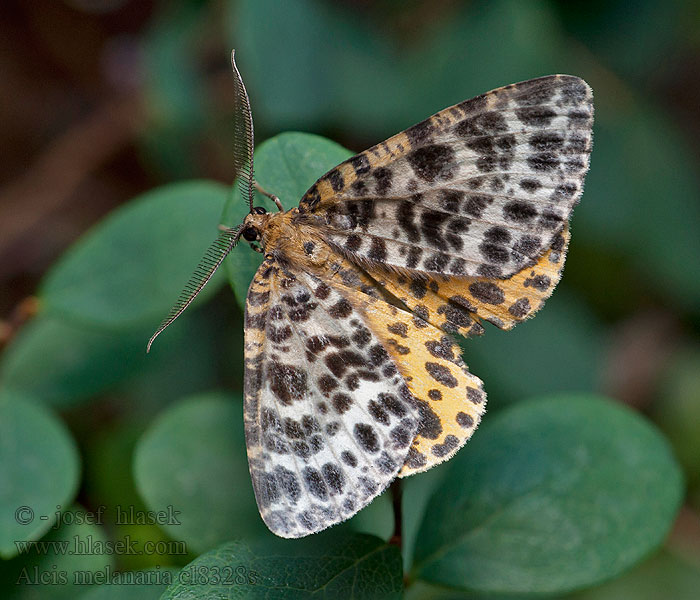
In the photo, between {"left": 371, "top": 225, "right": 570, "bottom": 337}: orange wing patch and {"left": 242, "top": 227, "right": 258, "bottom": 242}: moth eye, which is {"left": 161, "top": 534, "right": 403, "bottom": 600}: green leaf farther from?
{"left": 242, "top": 227, "right": 258, "bottom": 242}: moth eye

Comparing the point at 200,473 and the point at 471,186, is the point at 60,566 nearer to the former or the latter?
the point at 200,473

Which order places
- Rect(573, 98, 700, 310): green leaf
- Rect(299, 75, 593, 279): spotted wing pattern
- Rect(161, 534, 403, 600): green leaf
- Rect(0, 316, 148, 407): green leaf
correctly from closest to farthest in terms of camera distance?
Rect(161, 534, 403, 600): green leaf → Rect(299, 75, 593, 279): spotted wing pattern → Rect(0, 316, 148, 407): green leaf → Rect(573, 98, 700, 310): green leaf

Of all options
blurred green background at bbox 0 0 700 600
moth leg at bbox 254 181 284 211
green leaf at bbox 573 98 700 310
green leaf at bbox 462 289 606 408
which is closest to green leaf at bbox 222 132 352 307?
moth leg at bbox 254 181 284 211

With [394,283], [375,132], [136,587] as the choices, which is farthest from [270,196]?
[375,132]

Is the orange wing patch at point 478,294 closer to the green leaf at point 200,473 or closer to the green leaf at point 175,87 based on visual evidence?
the green leaf at point 200,473

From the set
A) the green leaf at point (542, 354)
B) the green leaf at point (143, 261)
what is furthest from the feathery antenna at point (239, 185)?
the green leaf at point (542, 354)
